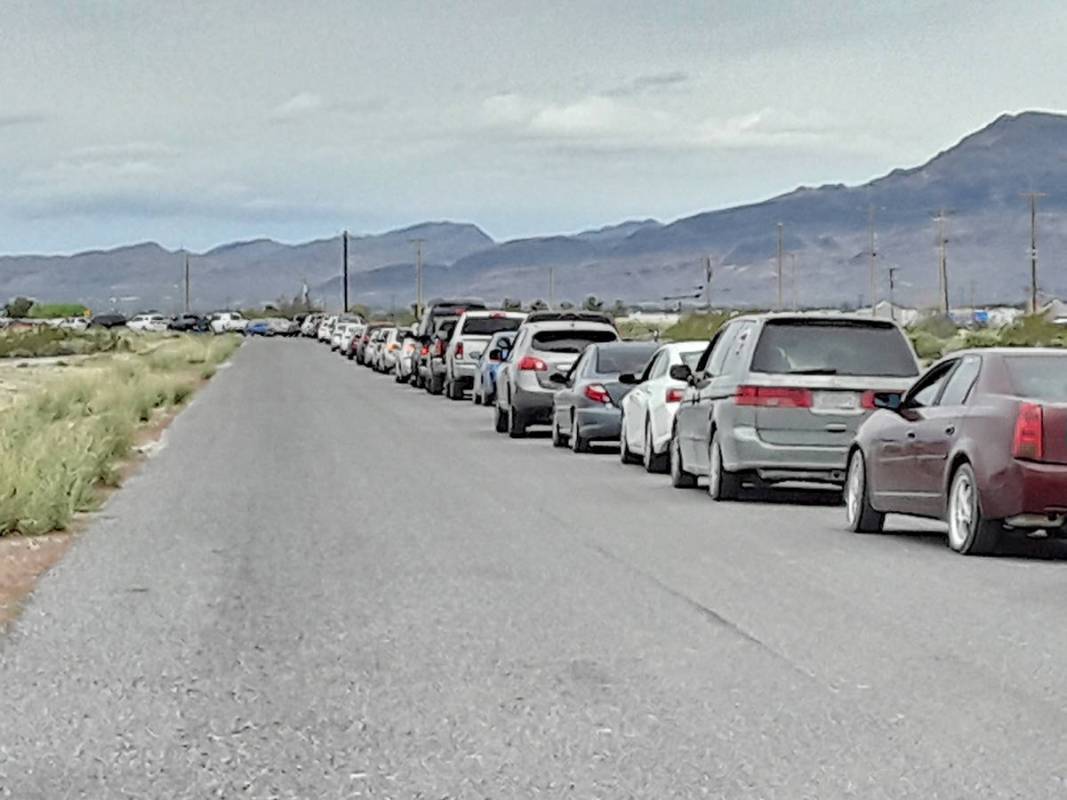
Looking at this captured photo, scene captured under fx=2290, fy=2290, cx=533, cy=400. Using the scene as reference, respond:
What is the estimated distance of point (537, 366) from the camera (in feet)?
108

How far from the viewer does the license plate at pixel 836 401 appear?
798 inches

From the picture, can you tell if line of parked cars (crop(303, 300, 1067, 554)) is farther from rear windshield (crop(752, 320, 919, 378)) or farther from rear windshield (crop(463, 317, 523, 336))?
rear windshield (crop(463, 317, 523, 336))

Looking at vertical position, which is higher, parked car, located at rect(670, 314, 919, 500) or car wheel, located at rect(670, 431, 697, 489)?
parked car, located at rect(670, 314, 919, 500)

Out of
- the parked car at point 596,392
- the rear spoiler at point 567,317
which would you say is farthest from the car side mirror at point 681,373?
the rear spoiler at point 567,317

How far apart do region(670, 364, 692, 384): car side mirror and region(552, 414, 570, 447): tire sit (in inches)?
292

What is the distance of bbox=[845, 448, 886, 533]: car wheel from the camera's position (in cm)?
1783

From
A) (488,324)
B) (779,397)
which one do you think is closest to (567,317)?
(488,324)

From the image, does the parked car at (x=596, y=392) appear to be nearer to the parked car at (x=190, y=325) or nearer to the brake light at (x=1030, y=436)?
the brake light at (x=1030, y=436)

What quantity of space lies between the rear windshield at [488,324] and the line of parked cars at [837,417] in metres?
13.9

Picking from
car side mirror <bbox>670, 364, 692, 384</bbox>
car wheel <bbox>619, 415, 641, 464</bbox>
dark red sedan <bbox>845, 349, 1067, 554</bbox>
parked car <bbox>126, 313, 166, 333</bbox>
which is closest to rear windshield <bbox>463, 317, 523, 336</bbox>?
car wheel <bbox>619, 415, 641, 464</bbox>

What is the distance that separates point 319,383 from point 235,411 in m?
15.7

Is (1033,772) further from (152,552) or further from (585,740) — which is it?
(152,552)

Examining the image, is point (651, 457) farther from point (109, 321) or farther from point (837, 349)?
point (109, 321)

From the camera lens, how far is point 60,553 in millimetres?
16484
